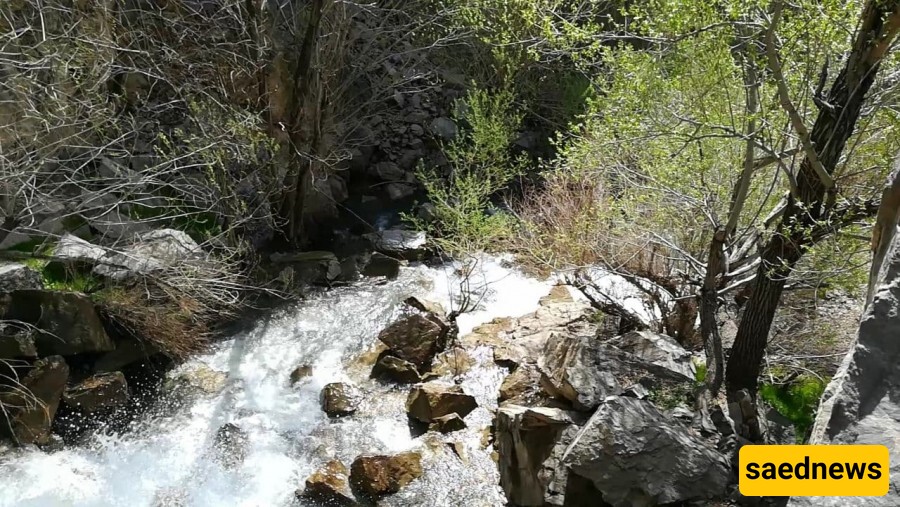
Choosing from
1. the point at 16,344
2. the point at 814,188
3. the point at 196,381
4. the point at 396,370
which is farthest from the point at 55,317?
the point at 814,188

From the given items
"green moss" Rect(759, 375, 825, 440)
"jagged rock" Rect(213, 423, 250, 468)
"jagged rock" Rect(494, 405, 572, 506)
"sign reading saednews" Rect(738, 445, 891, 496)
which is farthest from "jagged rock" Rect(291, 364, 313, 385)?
"sign reading saednews" Rect(738, 445, 891, 496)

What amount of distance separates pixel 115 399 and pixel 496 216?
17.8ft

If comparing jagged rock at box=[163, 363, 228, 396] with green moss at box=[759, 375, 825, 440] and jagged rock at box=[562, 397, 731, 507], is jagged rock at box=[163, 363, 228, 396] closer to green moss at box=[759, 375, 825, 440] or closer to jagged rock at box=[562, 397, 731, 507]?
jagged rock at box=[562, 397, 731, 507]

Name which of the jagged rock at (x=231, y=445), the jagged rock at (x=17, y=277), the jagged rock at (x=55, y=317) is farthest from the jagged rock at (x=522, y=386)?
the jagged rock at (x=17, y=277)

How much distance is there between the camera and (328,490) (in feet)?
18.3

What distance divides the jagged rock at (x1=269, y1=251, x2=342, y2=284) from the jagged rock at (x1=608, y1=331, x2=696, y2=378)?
14.9 feet

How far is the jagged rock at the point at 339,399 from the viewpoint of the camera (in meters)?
6.66

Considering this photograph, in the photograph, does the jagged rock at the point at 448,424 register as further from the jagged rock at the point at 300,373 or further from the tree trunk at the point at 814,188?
the tree trunk at the point at 814,188

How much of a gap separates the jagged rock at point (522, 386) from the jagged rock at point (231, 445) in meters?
2.74

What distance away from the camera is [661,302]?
7000 mm

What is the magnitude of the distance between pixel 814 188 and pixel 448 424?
3994mm

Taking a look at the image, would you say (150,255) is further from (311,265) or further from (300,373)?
(311,265)

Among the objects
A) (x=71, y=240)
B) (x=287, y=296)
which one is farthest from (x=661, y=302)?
(x=71, y=240)

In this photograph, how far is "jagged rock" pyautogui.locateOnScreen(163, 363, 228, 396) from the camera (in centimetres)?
679
